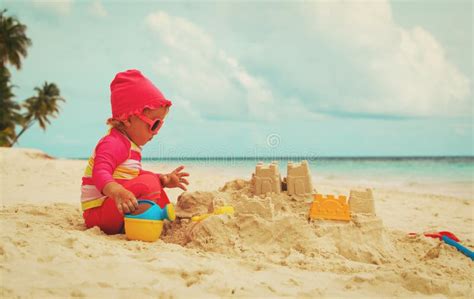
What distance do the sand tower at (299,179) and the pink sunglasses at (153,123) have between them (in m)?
1.11

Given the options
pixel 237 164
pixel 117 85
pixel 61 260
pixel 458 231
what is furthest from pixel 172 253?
pixel 458 231

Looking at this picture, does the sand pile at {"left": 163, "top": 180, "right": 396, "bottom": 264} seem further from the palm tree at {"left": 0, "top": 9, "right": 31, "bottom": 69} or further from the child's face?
the palm tree at {"left": 0, "top": 9, "right": 31, "bottom": 69}

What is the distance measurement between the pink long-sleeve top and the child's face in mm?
51

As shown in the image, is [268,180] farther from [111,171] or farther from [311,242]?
[111,171]

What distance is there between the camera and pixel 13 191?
19.7 ft

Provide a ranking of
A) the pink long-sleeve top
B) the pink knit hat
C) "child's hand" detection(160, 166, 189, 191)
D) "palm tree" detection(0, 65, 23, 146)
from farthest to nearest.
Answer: "palm tree" detection(0, 65, 23, 146), "child's hand" detection(160, 166, 189, 191), the pink knit hat, the pink long-sleeve top

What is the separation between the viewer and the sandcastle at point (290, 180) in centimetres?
341

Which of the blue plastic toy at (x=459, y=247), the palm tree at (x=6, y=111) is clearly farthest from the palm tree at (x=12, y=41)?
the blue plastic toy at (x=459, y=247)

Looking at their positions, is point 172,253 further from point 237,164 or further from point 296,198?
point 237,164

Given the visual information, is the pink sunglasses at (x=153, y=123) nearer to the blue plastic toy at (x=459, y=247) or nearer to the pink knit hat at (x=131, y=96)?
the pink knit hat at (x=131, y=96)

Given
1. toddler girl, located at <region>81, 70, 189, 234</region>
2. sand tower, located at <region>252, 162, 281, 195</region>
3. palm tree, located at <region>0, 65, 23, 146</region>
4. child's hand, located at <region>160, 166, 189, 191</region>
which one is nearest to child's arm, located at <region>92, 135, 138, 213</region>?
toddler girl, located at <region>81, 70, 189, 234</region>

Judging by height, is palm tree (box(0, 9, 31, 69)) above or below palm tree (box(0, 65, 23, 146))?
above

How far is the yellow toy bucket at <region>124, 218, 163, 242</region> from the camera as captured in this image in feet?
9.04

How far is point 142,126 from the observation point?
3.02 meters
